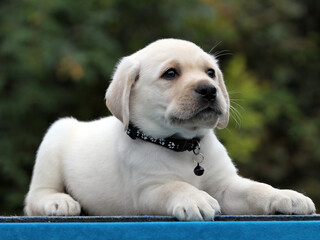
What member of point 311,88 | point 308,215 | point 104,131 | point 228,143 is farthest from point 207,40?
point 308,215

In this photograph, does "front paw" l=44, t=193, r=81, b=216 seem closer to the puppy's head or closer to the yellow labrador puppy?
the yellow labrador puppy

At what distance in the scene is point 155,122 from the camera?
3594 millimetres

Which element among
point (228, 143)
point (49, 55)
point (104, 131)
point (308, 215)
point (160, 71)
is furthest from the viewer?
point (228, 143)

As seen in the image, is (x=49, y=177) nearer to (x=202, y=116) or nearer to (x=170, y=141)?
(x=170, y=141)

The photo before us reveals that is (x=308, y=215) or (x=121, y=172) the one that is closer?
(x=308, y=215)

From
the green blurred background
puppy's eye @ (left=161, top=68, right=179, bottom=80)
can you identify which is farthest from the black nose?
the green blurred background

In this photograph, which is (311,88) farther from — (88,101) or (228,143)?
(88,101)

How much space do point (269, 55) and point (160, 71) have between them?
834cm

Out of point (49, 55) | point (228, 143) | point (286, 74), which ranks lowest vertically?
point (228, 143)

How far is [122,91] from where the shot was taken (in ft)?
11.9
